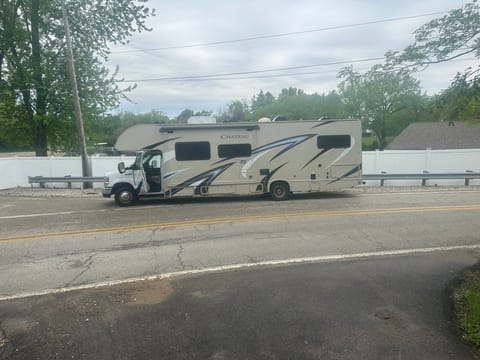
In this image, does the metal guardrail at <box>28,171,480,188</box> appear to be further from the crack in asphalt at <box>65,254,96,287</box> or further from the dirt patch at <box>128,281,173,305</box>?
the dirt patch at <box>128,281,173,305</box>

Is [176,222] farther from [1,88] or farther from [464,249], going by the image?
[1,88]

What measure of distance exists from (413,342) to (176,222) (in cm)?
686

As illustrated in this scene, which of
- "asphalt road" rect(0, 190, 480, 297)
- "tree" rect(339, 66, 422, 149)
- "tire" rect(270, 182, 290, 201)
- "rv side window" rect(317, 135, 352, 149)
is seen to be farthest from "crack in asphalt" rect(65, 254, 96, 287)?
"tree" rect(339, 66, 422, 149)

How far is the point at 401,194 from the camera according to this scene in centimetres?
1381

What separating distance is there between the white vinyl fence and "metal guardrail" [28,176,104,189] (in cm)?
→ 71

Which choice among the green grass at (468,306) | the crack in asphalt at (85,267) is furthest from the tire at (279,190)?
the green grass at (468,306)

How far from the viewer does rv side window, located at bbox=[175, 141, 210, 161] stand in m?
12.5

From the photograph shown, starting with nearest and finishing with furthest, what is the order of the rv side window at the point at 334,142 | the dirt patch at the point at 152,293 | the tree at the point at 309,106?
the dirt patch at the point at 152,293
the rv side window at the point at 334,142
the tree at the point at 309,106

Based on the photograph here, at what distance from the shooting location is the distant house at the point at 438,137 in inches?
1249

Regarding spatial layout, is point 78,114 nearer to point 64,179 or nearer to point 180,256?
point 64,179

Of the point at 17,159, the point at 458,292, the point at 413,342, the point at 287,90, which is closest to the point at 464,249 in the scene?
the point at 458,292

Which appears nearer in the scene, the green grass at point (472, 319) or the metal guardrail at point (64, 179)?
the green grass at point (472, 319)

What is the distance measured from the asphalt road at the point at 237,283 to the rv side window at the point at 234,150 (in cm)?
318

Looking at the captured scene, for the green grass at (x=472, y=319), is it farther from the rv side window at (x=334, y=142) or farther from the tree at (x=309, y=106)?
the tree at (x=309, y=106)
